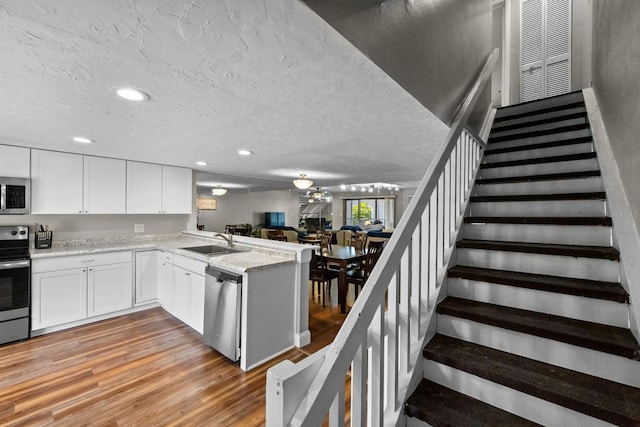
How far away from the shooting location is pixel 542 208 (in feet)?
6.56

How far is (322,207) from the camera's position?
11695 millimetres

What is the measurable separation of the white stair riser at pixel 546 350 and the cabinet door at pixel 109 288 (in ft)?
12.3

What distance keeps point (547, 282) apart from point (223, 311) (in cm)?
245

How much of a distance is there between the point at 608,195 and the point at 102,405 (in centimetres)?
372

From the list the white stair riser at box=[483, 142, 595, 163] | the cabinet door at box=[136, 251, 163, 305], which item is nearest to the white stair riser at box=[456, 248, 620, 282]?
the white stair riser at box=[483, 142, 595, 163]

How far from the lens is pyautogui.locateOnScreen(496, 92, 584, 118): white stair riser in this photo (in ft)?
10.6

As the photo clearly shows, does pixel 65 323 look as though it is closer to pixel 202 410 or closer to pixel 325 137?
pixel 202 410

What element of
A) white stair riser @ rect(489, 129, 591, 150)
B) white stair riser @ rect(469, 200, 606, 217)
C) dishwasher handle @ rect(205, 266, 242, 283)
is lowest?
dishwasher handle @ rect(205, 266, 242, 283)

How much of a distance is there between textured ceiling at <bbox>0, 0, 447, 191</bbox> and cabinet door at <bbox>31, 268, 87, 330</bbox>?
1460 mm

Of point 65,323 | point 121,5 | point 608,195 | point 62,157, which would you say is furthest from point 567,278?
point 62,157

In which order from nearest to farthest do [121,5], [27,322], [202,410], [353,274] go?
[121,5]
[202,410]
[27,322]
[353,274]

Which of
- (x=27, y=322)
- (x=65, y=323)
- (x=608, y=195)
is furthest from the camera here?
(x=65, y=323)

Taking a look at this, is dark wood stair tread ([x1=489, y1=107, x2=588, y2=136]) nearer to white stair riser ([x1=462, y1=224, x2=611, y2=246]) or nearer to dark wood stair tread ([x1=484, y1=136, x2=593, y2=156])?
dark wood stair tread ([x1=484, y1=136, x2=593, y2=156])

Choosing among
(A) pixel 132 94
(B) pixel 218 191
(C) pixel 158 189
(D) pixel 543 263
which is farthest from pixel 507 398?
(B) pixel 218 191
